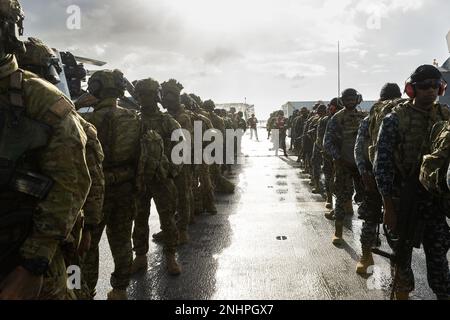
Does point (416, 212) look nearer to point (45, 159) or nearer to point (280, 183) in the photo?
point (45, 159)

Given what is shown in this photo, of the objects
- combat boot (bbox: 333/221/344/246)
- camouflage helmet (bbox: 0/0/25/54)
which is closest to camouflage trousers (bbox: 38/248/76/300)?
camouflage helmet (bbox: 0/0/25/54)

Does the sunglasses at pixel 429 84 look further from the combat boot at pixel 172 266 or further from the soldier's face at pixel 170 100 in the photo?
the soldier's face at pixel 170 100

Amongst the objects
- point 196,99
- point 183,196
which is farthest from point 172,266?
point 196,99

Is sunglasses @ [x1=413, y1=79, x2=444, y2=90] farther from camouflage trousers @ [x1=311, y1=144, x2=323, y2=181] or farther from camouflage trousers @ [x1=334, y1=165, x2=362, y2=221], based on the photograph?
camouflage trousers @ [x1=311, y1=144, x2=323, y2=181]

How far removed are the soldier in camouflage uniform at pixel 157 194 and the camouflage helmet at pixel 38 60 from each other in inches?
69.1

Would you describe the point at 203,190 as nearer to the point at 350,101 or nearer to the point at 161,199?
the point at 161,199

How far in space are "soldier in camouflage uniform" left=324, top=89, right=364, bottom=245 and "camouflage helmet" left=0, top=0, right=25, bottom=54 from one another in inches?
166

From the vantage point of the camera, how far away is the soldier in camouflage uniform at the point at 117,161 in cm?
347

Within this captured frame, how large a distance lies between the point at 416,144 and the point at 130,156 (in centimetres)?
246

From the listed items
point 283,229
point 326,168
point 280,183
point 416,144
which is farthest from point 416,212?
point 280,183

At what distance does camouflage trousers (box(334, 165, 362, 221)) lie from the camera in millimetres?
5305

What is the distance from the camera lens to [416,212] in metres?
2.97

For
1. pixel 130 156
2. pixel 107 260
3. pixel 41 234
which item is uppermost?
pixel 130 156

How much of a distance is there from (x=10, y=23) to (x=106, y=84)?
1.82 meters
